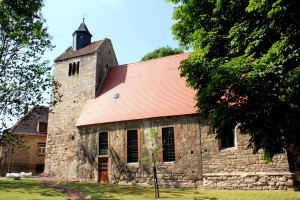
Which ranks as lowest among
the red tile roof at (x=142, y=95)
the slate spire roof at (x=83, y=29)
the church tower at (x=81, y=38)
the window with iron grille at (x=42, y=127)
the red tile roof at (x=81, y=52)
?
the window with iron grille at (x=42, y=127)

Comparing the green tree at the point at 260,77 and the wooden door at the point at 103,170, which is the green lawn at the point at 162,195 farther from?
the wooden door at the point at 103,170

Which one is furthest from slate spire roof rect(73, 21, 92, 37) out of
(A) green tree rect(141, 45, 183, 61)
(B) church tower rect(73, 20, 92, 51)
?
(A) green tree rect(141, 45, 183, 61)

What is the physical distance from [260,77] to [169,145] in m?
10.6

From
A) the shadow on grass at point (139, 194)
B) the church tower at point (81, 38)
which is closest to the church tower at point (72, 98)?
the church tower at point (81, 38)

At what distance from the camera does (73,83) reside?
2481 centimetres

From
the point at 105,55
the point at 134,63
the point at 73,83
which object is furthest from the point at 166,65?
the point at 73,83

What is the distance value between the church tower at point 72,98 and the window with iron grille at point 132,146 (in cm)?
459

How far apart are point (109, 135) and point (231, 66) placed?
13089 millimetres

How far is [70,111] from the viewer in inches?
945

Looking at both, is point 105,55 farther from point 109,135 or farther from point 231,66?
point 231,66

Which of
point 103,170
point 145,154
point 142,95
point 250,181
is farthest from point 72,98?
point 250,181

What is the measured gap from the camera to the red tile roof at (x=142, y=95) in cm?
Answer: 1847

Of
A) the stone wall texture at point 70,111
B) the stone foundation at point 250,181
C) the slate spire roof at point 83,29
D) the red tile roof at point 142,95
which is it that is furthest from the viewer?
the slate spire roof at point 83,29

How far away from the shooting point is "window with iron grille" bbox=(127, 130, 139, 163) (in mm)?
18906
